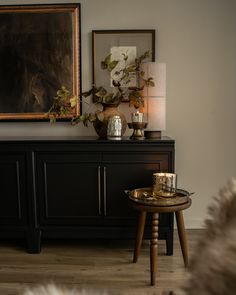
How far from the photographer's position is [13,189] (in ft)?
7.31

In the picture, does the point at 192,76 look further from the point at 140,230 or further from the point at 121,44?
the point at 140,230

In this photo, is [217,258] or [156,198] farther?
[156,198]

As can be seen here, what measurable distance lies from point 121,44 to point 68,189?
3.91ft

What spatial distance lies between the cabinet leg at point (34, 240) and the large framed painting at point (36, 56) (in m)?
0.90

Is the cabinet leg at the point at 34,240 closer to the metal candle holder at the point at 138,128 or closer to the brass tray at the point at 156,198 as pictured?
the brass tray at the point at 156,198

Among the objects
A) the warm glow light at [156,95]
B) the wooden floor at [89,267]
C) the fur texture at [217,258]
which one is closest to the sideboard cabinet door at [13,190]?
the wooden floor at [89,267]

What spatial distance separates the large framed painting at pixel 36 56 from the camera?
2521mm

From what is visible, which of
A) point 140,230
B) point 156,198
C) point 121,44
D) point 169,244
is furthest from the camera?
point 121,44

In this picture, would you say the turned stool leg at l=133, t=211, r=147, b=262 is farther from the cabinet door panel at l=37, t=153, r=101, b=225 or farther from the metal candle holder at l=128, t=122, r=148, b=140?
the metal candle holder at l=128, t=122, r=148, b=140

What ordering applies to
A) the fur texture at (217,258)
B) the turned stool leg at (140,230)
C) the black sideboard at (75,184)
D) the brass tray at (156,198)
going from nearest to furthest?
the fur texture at (217,258) → the brass tray at (156,198) → the turned stool leg at (140,230) → the black sideboard at (75,184)

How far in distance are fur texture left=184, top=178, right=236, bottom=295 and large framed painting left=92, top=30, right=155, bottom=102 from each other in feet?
7.00

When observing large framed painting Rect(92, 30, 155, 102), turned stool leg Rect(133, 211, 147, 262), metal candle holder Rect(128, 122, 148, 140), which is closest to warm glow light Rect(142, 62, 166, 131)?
metal candle holder Rect(128, 122, 148, 140)

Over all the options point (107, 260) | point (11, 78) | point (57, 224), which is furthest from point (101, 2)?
point (107, 260)

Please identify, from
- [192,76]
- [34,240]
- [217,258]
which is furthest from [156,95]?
[217,258]
